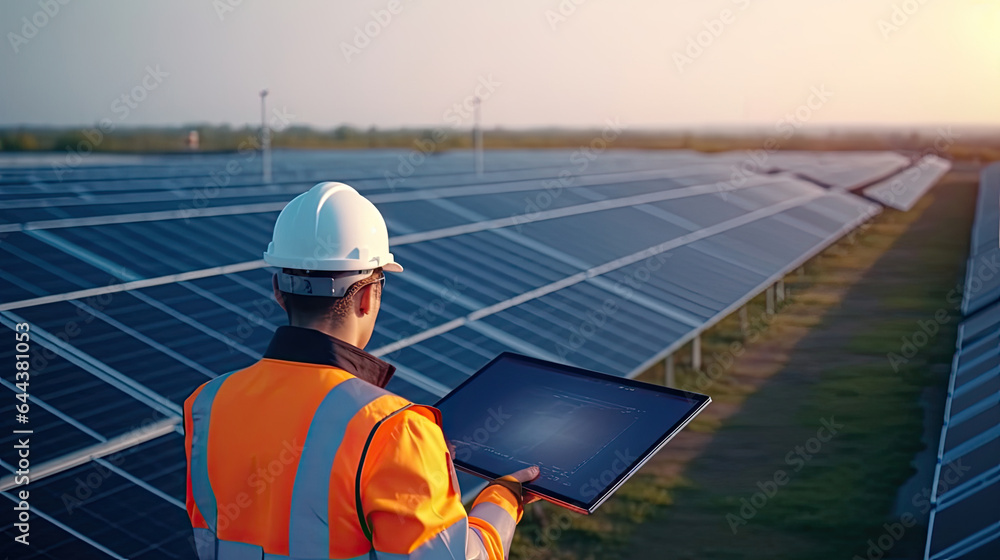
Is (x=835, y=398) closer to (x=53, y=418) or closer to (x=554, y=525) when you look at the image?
(x=554, y=525)

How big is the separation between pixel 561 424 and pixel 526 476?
378 mm

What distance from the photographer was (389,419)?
262 cm

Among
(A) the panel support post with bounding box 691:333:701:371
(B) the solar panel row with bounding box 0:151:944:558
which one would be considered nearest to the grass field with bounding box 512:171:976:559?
(A) the panel support post with bounding box 691:333:701:371

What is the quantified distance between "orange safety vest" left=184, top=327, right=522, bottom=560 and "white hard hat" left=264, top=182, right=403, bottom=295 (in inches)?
10.8

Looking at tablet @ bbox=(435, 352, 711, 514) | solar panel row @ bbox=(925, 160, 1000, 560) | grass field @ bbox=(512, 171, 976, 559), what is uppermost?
tablet @ bbox=(435, 352, 711, 514)

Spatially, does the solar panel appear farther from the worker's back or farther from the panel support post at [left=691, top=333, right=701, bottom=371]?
the worker's back

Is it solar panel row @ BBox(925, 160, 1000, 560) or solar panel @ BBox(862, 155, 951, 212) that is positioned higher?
solar panel @ BBox(862, 155, 951, 212)

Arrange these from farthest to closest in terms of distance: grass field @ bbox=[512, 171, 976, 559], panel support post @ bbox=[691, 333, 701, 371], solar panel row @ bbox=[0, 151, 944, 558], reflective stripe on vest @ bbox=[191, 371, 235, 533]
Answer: panel support post @ bbox=[691, 333, 701, 371] < grass field @ bbox=[512, 171, 976, 559] < solar panel row @ bbox=[0, 151, 944, 558] < reflective stripe on vest @ bbox=[191, 371, 235, 533]

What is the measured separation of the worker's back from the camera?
2.63m

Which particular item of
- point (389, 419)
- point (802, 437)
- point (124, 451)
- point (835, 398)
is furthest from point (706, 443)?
point (389, 419)

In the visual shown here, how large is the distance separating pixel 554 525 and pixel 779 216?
17621 mm

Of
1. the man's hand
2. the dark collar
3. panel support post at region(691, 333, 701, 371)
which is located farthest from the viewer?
panel support post at region(691, 333, 701, 371)

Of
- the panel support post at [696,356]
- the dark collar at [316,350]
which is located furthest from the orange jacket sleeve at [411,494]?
the panel support post at [696,356]

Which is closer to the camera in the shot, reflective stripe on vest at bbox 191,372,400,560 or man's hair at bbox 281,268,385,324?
reflective stripe on vest at bbox 191,372,400,560
